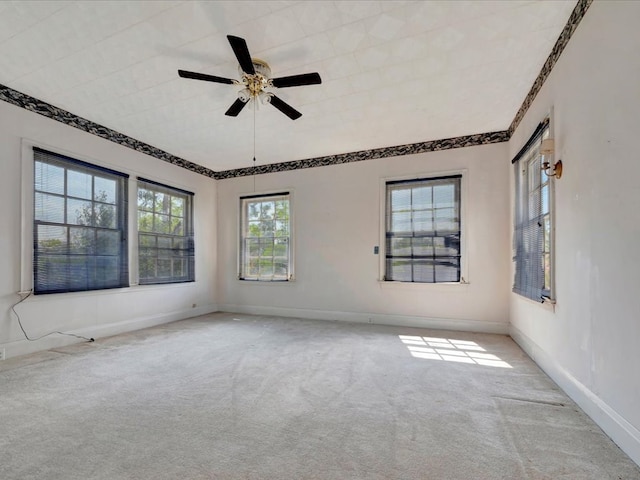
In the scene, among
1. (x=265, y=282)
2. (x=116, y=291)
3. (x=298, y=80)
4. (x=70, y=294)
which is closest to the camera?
(x=298, y=80)

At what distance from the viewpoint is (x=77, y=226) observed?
3.96 meters

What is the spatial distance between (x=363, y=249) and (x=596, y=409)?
11.4ft

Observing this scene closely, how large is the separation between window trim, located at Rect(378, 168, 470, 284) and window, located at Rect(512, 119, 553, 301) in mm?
681

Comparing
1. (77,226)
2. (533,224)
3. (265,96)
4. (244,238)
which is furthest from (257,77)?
(244,238)

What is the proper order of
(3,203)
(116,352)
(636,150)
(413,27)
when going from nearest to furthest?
(636,150), (413,27), (3,203), (116,352)

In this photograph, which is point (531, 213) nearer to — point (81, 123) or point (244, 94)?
point (244, 94)

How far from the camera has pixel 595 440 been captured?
184 centimetres

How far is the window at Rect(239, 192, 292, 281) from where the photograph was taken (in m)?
5.81

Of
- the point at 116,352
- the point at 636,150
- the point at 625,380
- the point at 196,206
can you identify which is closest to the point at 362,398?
the point at 625,380

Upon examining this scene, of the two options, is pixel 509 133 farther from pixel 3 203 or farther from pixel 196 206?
pixel 3 203

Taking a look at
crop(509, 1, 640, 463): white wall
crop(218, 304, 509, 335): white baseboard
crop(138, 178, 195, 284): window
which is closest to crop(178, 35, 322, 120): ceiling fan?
crop(509, 1, 640, 463): white wall

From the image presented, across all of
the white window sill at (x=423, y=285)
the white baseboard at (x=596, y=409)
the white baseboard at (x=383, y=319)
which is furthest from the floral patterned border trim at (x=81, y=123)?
the white baseboard at (x=596, y=409)

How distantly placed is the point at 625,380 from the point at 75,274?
528 cm

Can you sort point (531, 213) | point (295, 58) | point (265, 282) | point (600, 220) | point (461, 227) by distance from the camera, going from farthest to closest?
point (265, 282)
point (461, 227)
point (531, 213)
point (295, 58)
point (600, 220)
